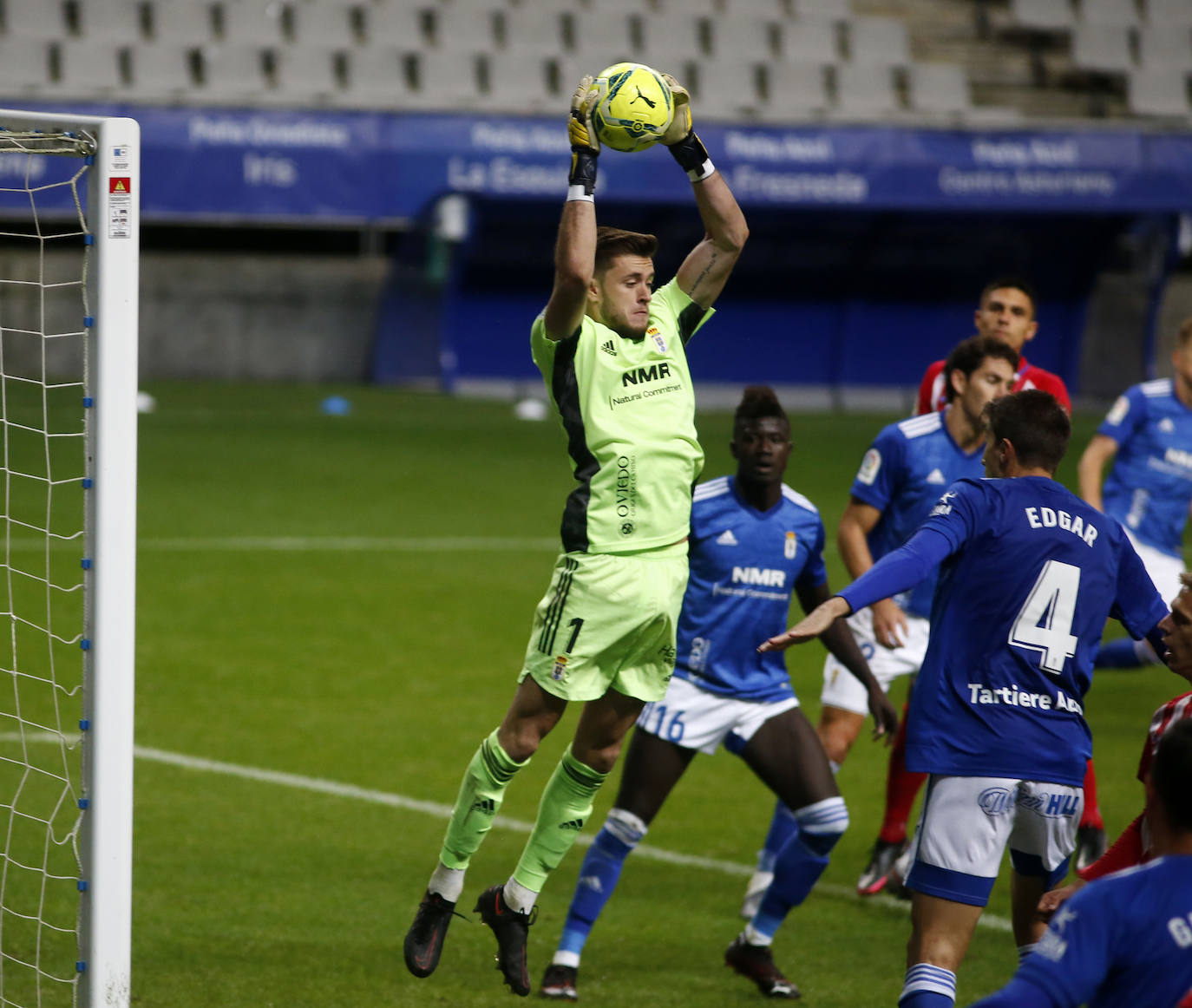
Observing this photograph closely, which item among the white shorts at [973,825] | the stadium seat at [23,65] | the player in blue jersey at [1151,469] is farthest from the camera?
the stadium seat at [23,65]

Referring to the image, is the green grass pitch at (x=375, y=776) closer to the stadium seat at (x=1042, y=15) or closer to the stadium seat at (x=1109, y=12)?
the stadium seat at (x=1042, y=15)

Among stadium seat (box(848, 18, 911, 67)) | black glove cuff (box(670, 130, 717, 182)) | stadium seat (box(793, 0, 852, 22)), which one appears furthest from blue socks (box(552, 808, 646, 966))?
stadium seat (box(793, 0, 852, 22))

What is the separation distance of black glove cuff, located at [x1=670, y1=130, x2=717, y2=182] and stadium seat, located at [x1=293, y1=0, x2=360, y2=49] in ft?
69.8

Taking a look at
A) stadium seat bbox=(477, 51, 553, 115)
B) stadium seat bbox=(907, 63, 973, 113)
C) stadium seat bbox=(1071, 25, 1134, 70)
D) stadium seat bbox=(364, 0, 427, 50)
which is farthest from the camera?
stadium seat bbox=(1071, 25, 1134, 70)

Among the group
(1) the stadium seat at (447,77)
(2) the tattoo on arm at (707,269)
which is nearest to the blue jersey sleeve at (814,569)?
(2) the tattoo on arm at (707,269)

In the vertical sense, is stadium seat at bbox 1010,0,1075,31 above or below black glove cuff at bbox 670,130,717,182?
above

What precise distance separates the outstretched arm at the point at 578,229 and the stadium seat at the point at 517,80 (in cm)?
2082

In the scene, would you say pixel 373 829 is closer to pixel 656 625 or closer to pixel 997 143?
pixel 656 625

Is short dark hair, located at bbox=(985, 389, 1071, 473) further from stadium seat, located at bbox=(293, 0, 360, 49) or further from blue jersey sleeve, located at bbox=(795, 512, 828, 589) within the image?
stadium seat, located at bbox=(293, 0, 360, 49)

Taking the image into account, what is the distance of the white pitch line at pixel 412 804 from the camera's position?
6.46 m

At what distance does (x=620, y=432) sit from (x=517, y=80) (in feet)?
70.0

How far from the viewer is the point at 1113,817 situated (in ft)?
24.1

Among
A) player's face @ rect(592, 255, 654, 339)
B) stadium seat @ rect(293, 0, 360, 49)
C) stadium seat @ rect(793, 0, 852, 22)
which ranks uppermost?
stadium seat @ rect(793, 0, 852, 22)

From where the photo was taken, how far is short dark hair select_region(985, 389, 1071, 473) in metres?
4.16
